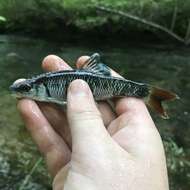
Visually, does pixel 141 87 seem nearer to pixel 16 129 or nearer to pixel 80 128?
pixel 80 128

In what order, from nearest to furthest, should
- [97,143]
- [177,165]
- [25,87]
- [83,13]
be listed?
[97,143] < [25,87] < [177,165] < [83,13]

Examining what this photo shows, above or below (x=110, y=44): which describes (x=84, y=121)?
above

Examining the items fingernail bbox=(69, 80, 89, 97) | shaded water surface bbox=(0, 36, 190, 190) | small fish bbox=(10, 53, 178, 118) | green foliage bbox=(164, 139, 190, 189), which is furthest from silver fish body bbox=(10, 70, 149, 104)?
green foliage bbox=(164, 139, 190, 189)

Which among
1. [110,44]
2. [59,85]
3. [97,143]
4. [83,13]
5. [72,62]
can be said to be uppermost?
[59,85]

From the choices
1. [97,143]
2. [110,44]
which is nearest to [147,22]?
[110,44]

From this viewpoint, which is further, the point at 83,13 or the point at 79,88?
the point at 83,13

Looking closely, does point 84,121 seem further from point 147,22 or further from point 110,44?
point 147,22

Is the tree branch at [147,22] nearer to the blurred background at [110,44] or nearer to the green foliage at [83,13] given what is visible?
the blurred background at [110,44]
